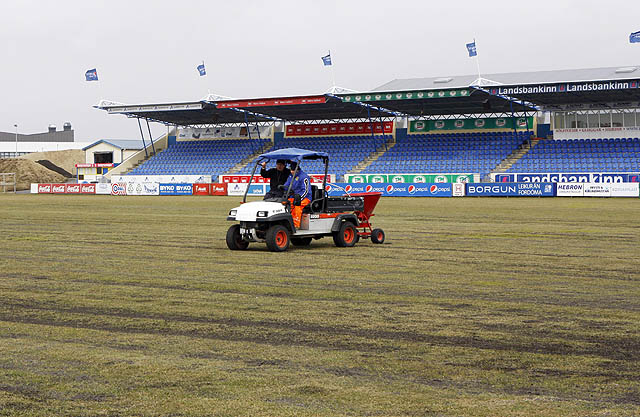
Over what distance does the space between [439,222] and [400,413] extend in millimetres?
19007

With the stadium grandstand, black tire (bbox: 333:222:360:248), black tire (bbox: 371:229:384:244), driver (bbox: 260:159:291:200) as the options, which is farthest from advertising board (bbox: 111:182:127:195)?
driver (bbox: 260:159:291:200)

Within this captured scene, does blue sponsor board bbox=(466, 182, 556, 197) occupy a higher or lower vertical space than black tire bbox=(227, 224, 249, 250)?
higher

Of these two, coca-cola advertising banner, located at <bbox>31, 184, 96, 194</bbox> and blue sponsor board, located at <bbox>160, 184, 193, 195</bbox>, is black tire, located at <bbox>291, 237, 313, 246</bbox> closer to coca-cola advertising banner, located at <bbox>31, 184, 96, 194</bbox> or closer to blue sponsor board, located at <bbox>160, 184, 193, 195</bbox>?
blue sponsor board, located at <bbox>160, 184, 193, 195</bbox>

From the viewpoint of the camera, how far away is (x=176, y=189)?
58.5 m

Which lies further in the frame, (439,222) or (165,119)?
(165,119)

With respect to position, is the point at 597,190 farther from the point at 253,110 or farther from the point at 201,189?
the point at 253,110

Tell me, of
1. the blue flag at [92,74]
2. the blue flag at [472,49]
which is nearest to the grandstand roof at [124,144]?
the blue flag at [92,74]

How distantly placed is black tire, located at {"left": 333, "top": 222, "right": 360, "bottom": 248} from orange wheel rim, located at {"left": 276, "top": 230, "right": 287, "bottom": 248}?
1406 mm

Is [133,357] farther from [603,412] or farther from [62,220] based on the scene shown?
[62,220]

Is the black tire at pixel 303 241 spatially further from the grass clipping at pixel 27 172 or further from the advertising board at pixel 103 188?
the grass clipping at pixel 27 172

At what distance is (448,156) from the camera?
5775 centimetres

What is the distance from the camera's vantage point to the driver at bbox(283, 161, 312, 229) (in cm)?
1492

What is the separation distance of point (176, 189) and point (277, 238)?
4518 centimetres

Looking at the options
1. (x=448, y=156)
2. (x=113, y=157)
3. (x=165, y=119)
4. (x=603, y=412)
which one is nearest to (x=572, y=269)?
(x=603, y=412)
